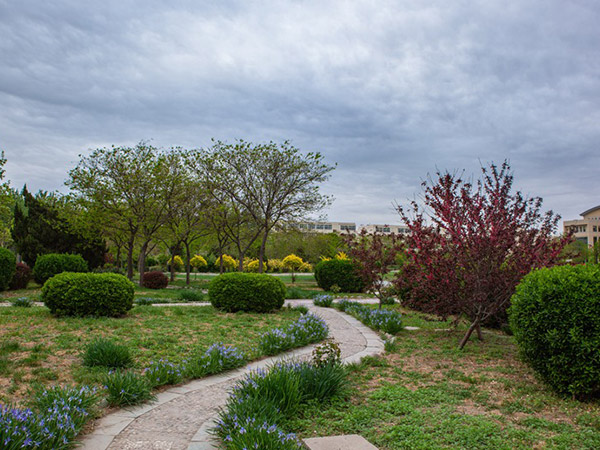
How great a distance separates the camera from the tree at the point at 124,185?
52.3ft

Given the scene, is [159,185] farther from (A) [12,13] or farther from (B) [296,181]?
(A) [12,13]

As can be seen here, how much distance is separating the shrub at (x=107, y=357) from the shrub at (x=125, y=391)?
936mm

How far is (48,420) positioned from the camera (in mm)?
2613

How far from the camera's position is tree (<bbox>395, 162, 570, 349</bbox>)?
5.77 metres

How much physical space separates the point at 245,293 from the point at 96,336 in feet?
13.1

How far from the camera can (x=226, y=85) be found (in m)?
8.70

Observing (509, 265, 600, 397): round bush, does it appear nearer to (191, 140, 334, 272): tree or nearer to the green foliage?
(191, 140, 334, 272): tree

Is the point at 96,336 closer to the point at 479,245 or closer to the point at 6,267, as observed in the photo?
the point at 479,245

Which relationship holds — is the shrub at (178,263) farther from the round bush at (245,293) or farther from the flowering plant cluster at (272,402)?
the flowering plant cluster at (272,402)

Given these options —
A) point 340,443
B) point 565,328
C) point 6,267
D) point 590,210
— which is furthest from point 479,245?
point 590,210

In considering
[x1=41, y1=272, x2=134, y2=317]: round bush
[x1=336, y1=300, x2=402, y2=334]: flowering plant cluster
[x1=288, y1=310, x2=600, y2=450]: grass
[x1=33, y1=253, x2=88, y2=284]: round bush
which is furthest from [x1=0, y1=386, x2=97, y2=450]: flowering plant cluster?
[x1=33, y1=253, x2=88, y2=284]: round bush

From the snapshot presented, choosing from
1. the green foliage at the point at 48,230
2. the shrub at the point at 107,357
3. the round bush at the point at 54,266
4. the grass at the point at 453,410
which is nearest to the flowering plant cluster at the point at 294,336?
→ the grass at the point at 453,410

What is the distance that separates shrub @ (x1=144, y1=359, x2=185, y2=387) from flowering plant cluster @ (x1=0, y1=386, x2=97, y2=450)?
27.7 inches

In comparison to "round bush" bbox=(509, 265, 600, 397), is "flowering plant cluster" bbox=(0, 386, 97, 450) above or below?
below
